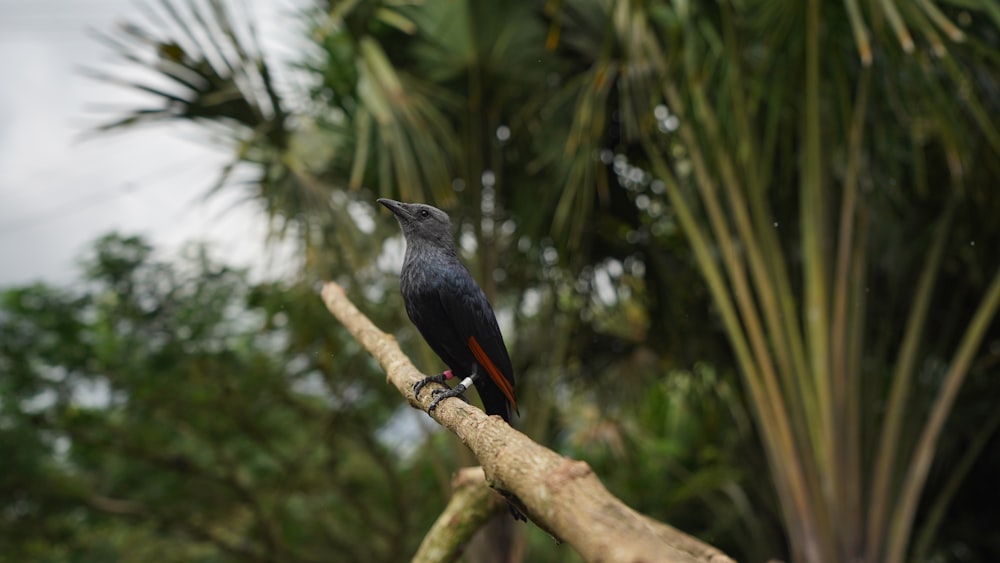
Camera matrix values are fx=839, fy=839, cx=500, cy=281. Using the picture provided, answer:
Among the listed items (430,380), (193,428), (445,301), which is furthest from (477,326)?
(193,428)

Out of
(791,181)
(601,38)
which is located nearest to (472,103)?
(601,38)

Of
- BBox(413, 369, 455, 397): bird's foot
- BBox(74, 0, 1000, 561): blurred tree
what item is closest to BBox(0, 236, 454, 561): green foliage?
BBox(74, 0, 1000, 561): blurred tree

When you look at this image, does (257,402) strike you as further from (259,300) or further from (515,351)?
(515,351)

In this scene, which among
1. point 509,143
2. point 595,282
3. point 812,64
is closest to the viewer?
point 812,64

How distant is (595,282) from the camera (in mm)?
5906

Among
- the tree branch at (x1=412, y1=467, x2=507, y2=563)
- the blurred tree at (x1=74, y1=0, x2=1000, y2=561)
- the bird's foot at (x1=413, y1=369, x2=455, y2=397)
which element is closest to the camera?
the bird's foot at (x1=413, y1=369, x2=455, y2=397)

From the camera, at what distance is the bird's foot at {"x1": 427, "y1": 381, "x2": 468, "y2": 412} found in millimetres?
1611

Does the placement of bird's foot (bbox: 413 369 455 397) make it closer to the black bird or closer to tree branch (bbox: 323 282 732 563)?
the black bird

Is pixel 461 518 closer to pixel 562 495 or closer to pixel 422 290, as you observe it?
pixel 422 290

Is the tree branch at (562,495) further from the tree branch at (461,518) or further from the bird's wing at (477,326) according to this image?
the tree branch at (461,518)

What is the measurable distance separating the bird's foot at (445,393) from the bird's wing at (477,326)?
0.06 metres

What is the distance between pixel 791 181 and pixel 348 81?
290 centimetres

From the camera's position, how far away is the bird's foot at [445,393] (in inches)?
63.4

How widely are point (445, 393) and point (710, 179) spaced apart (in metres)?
3.38
